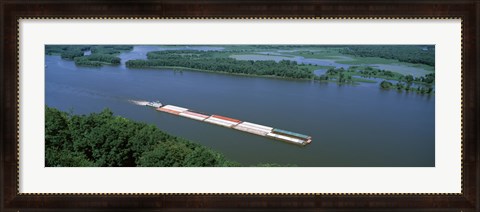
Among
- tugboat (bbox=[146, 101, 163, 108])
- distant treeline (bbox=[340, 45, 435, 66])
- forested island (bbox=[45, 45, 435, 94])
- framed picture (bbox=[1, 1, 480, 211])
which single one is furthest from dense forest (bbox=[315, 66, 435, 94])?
tugboat (bbox=[146, 101, 163, 108])

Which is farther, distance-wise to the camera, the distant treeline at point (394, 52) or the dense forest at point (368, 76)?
the dense forest at point (368, 76)

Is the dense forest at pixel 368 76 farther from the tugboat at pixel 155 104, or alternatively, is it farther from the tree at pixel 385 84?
the tugboat at pixel 155 104

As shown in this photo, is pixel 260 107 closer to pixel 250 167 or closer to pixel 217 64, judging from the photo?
pixel 217 64

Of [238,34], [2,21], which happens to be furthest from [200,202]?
[2,21]

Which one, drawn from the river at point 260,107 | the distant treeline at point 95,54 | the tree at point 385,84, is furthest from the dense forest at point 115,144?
the tree at point 385,84

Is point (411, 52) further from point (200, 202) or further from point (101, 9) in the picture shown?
point (101, 9)

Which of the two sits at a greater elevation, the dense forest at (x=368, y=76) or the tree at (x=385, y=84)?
the dense forest at (x=368, y=76)
